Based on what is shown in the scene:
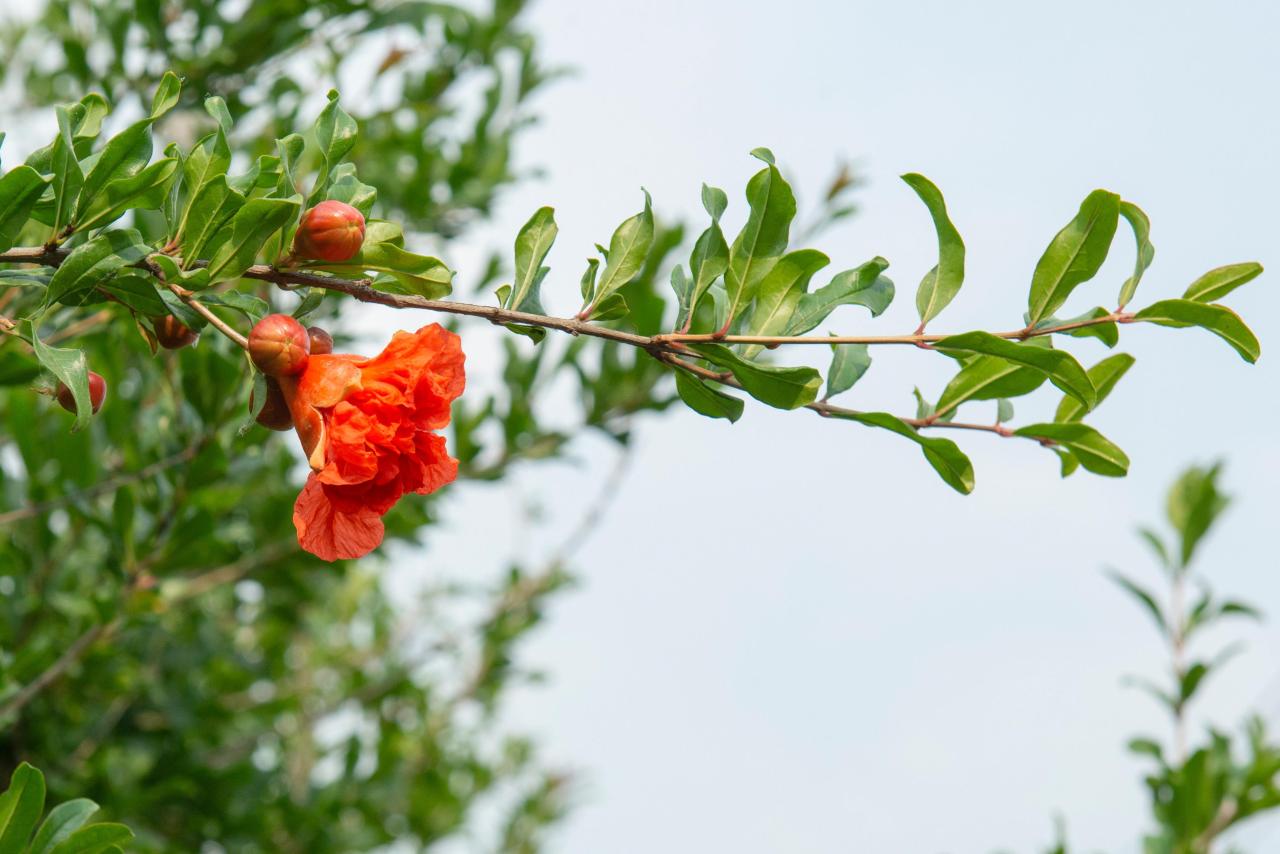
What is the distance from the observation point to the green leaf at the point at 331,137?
1249mm

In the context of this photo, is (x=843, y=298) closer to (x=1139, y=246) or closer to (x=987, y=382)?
(x=987, y=382)

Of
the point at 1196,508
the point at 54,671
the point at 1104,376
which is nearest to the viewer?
the point at 1104,376

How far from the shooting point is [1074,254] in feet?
4.10

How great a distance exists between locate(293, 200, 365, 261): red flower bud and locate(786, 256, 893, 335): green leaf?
454 millimetres

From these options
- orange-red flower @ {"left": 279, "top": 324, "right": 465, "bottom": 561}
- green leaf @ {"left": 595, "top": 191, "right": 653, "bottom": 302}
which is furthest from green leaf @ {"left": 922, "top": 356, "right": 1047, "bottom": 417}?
orange-red flower @ {"left": 279, "top": 324, "right": 465, "bottom": 561}

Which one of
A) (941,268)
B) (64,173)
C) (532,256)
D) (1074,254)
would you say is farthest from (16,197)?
(1074,254)

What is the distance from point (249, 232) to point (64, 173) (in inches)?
7.2

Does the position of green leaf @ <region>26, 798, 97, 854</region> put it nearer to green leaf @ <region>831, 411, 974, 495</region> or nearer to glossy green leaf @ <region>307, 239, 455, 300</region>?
glossy green leaf @ <region>307, 239, 455, 300</region>

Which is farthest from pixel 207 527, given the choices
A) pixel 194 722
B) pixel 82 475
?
pixel 194 722

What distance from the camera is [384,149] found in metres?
3.33

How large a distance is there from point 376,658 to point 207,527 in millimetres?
2755

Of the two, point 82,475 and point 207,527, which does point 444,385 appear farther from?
point 82,475

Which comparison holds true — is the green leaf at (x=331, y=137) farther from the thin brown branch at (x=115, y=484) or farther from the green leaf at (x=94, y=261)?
the thin brown branch at (x=115, y=484)

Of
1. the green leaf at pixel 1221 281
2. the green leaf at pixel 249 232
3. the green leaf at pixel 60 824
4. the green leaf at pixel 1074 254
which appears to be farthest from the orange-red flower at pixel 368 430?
the green leaf at pixel 1221 281
